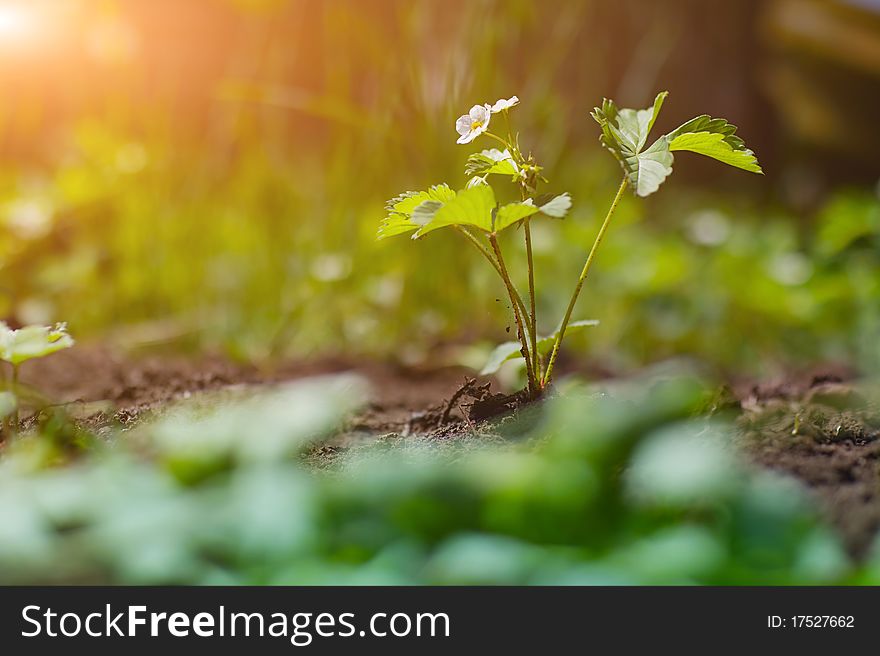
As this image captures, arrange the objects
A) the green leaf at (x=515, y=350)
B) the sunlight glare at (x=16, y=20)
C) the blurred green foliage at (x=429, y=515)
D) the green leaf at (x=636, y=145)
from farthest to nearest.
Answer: the sunlight glare at (x=16, y=20)
the green leaf at (x=515, y=350)
the green leaf at (x=636, y=145)
the blurred green foliage at (x=429, y=515)

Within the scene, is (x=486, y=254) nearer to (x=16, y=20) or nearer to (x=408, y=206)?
(x=408, y=206)

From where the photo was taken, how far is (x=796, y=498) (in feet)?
2.22

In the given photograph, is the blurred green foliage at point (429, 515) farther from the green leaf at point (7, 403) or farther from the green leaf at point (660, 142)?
the green leaf at point (660, 142)


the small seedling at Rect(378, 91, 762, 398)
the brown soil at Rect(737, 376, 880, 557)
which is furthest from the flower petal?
the brown soil at Rect(737, 376, 880, 557)

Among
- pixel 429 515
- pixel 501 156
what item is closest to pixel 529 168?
pixel 501 156

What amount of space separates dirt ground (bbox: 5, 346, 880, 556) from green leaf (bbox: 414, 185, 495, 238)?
0.18 m

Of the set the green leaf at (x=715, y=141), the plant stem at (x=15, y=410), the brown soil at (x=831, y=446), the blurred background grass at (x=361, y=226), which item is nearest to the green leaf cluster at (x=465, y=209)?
the green leaf at (x=715, y=141)

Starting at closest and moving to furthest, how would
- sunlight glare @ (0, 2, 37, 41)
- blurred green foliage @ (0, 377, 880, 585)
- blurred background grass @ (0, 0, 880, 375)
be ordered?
1. blurred green foliage @ (0, 377, 880, 585)
2. blurred background grass @ (0, 0, 880, 375)
3. sunlight glare @ (0, 2, 37, 41)

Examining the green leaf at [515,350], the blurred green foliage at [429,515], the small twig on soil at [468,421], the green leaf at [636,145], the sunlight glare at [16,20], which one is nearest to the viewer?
the blurred green foliage at [429,515]

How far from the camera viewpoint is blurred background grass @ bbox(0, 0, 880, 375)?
6.02ft

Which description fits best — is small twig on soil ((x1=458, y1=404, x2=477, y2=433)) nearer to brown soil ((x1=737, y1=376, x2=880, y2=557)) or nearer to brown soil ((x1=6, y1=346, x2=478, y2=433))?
brown soil ((x1=6, y1=346, x2=478, y2=433))

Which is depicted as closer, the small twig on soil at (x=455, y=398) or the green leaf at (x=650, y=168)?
the green leaf at (x=650, y=168)

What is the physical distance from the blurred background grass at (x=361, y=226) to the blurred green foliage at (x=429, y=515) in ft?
1.94

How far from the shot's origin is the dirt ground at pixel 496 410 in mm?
Answer: 735
